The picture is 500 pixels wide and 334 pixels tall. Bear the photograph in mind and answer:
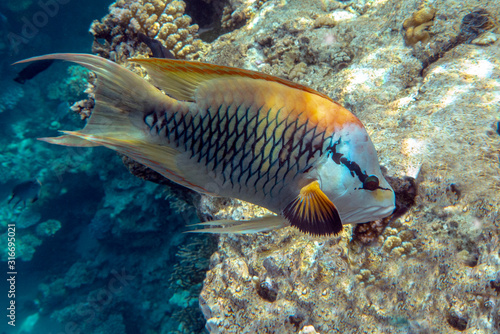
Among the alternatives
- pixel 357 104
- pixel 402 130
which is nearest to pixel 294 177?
pixel 402 130

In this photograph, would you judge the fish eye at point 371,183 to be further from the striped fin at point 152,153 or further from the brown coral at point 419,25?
the brown coral at point 419,25

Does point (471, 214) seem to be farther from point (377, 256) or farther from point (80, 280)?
point (80, 280)

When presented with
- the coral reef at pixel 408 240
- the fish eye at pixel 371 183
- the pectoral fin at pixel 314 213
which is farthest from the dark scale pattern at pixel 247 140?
the coral reef at pixel 408 240

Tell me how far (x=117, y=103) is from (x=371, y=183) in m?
1.20

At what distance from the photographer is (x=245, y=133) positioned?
121 centimetres

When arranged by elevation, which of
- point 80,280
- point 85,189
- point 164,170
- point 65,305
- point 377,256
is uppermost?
point 164,170

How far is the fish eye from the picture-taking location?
1.24 meters

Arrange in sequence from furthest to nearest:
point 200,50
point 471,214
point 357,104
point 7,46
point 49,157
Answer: point 7,46 → point 49,157 → point 200,50 → point 357,104 → point 471,214

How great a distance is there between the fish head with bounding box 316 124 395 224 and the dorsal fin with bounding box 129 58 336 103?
0.28m

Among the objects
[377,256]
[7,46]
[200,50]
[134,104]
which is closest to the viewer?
[134,104]

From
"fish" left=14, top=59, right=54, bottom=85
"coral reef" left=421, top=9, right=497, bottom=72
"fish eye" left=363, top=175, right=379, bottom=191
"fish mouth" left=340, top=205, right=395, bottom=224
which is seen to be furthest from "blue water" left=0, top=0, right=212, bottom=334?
"coral reef" left=421, top=9, right=497, bottom=72

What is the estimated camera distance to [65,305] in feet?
37.4

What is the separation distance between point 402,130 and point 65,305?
46.7 ft

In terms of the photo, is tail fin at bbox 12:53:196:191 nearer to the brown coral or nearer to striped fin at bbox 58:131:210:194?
striped fin at bbox 58:131:210:194
